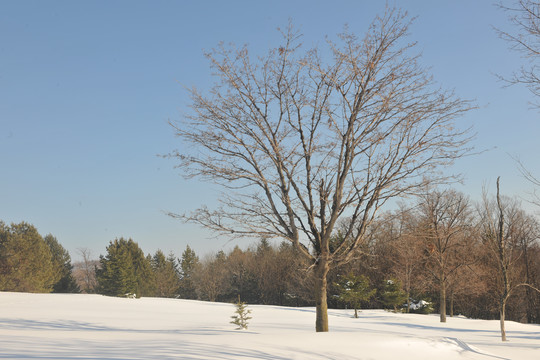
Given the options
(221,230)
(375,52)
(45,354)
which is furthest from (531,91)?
(45,354)

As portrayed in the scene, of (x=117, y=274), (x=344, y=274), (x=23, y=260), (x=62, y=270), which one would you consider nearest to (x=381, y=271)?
(x=344, y=274)

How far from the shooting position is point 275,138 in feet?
34.1

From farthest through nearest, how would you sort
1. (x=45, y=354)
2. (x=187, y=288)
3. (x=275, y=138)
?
(x=187, y=288), (x=275, y=138), (x=45, y=354)

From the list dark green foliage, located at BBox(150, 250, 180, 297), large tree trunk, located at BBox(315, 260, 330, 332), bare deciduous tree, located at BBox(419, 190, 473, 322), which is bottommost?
dark green foliage, located at BBox(150, 250, 180, 297)

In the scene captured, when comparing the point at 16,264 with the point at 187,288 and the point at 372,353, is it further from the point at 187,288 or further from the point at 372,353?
the point at 372,353

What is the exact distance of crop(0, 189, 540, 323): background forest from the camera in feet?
80.8

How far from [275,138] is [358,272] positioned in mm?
34232

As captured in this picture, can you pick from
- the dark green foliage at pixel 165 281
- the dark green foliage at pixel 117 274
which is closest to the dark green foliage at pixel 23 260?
the dark green foliage at pixel 117 274

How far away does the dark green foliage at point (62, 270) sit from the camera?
5381cm

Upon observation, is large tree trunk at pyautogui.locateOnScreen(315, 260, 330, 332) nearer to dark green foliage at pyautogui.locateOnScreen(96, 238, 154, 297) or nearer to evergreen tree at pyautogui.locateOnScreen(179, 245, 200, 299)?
dark green foliage at pyautogui.locateOnScreen(96, 238, 154, 297)

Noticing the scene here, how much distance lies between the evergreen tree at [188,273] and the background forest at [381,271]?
0.95ft

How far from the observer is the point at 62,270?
184 ft

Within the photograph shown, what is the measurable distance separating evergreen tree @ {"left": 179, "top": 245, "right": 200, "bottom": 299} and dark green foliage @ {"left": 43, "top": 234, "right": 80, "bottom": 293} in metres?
17.6

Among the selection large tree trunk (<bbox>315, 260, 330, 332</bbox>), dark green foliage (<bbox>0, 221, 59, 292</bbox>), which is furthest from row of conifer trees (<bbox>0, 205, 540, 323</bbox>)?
large tree trunk (<bbox>315, 260, 330, 332</bbox>)
